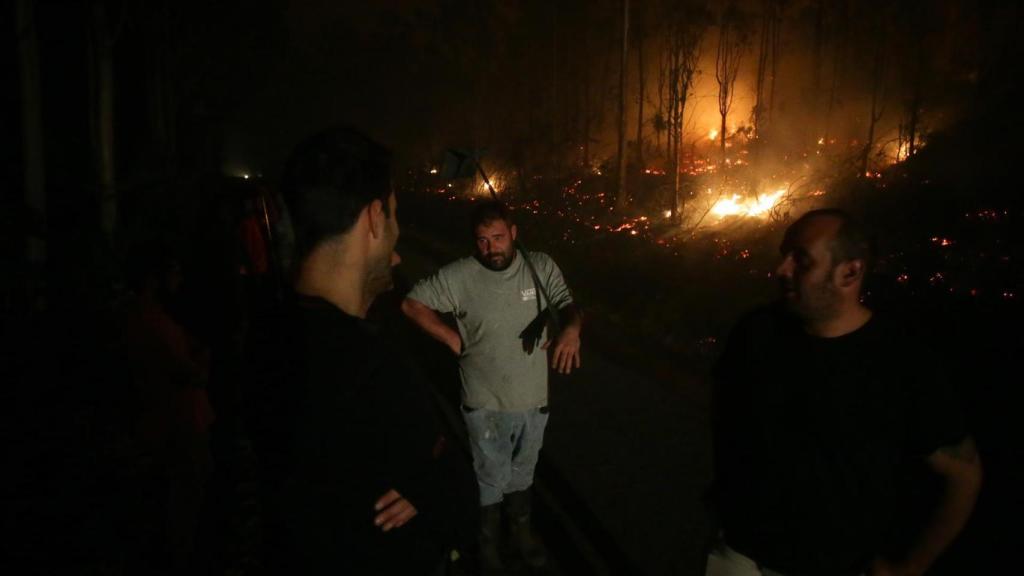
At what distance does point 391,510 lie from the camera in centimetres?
175

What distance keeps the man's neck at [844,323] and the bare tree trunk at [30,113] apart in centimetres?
1080

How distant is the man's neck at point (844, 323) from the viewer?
2502mm

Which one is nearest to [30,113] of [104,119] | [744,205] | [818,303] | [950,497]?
[104,119]

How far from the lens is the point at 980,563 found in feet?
15.2

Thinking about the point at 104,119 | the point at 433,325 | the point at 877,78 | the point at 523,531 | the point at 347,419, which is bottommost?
the point at 523,531

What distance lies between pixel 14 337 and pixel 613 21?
119 ft

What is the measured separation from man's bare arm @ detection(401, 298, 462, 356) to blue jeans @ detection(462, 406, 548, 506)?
17.1 inches

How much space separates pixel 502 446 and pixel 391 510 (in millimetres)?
2700

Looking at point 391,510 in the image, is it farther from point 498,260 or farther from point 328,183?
point 498,260

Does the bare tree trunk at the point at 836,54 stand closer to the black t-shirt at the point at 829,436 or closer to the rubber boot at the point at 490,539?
the rubber boot at the point at 490,539

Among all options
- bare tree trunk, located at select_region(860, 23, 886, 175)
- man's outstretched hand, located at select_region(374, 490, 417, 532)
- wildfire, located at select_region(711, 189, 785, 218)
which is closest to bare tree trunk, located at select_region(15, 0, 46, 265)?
man's outstretched hand, located at select_region(374, 490, 417, 532)

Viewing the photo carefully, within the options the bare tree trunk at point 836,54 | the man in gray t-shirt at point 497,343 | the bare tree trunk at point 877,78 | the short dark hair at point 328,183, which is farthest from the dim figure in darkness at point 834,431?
the bare tree trunk at point 836,54

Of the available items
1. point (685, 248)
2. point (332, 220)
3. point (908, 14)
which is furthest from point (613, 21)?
point (332, 220)

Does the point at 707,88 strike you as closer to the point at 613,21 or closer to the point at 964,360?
the point at 613,21
